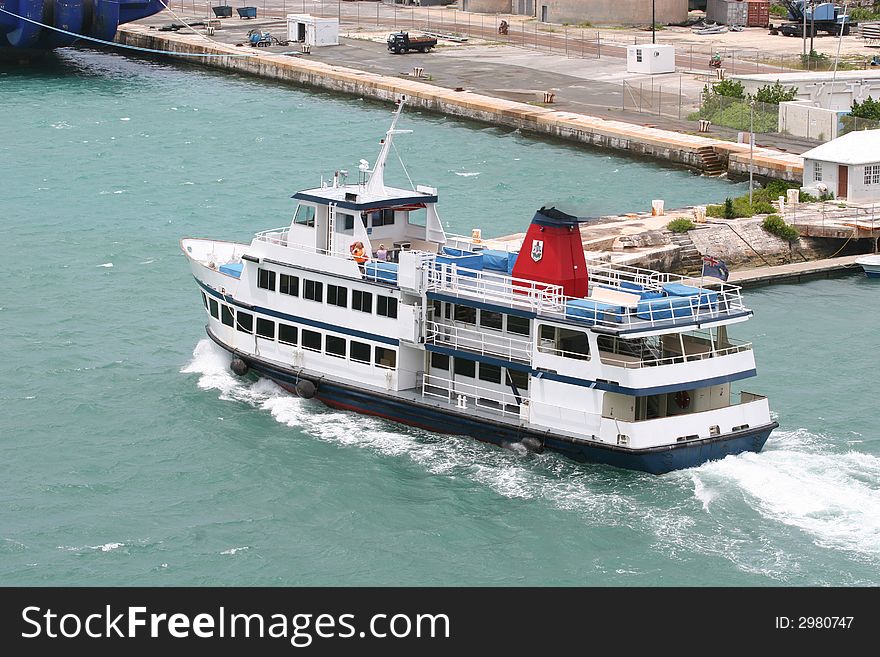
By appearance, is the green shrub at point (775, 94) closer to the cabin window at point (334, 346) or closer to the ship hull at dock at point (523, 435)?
the cabin window at point (334, 346)

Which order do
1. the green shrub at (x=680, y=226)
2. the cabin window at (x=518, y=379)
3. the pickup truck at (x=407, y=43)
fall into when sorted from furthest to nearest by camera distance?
1. the pickup truck at (x=407, y=43)
2. the green shrub at (x=680, y=226)
3. the cabin window at (x=518, y=379)

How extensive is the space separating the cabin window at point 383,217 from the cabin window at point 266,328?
3.85m

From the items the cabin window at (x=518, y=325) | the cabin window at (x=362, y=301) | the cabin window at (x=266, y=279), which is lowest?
the cabin window at (x=518, y=325)

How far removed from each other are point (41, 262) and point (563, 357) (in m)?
24.9

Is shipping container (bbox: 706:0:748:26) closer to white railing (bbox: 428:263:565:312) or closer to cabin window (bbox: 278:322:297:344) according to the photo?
cabin window (bbox: 278:322:297:344)

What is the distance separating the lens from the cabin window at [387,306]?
38.4 metres

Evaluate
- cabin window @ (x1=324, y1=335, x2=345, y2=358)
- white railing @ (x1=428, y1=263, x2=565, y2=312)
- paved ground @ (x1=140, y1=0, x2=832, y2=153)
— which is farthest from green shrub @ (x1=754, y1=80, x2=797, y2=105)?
cabin window @ (x1=324, y1=335, x2=345, y2=358)

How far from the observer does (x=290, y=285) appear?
40562 millimetres

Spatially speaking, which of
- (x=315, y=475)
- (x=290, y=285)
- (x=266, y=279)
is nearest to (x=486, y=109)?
(x=266, y=279)

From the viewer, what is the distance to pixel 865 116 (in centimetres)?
7219

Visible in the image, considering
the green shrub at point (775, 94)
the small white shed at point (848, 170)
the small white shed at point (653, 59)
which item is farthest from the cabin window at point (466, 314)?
the small white shed at point (653, 59)

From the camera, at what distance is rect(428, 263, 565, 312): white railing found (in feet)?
119

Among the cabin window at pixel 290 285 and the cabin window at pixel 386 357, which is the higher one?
the cabin window at pixel 290 285

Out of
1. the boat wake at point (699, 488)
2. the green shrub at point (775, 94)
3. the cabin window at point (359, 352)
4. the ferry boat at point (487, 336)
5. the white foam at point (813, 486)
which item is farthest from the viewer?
the green shrub at point (775, 94)
